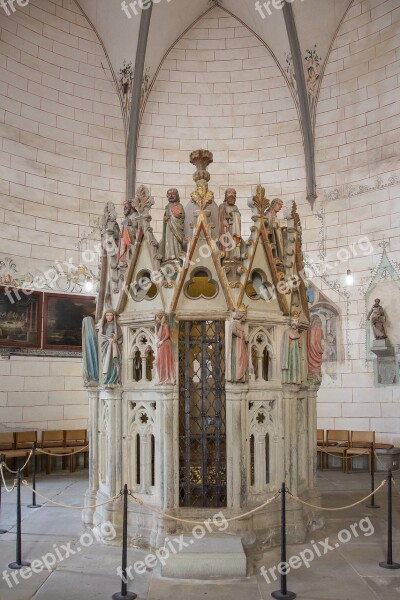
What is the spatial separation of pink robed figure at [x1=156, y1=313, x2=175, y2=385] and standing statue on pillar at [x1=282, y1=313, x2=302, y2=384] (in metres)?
1.57

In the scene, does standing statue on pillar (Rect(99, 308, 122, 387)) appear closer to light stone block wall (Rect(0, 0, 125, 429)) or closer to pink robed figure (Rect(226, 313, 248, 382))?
pink robed figure (Rect(226, 313, 248, 382))

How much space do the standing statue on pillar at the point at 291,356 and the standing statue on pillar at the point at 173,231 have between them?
186 cm

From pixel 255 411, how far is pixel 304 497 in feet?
4.86

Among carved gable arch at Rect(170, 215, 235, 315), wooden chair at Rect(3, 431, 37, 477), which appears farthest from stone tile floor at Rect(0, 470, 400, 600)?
carved gable arch at Rect(170, 215, 235, 315)

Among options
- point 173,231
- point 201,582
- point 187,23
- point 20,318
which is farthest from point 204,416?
point 187,23

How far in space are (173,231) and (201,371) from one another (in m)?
1.97

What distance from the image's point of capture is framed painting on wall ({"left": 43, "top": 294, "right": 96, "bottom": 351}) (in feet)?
43.5

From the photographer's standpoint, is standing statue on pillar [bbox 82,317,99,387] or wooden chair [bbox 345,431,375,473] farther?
wooden chair [bbox 345,431,375,473]

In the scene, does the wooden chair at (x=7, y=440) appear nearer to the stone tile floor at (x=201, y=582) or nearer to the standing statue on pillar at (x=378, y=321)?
the stone tile floor at (x=201, y=582)

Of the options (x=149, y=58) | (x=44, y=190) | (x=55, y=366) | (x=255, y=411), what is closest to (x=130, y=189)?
(x=44, y=190)

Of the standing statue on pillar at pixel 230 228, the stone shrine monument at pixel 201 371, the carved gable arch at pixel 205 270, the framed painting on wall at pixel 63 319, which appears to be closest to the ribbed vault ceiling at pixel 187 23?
the framed painting on wall at pixel 63 319

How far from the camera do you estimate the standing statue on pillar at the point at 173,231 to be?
7938 millimetres

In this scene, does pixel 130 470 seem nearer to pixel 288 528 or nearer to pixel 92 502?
pixel 92 502

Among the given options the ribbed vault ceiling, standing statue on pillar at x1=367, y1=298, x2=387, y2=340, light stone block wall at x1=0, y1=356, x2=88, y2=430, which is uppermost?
the ribbed vault ceiling
